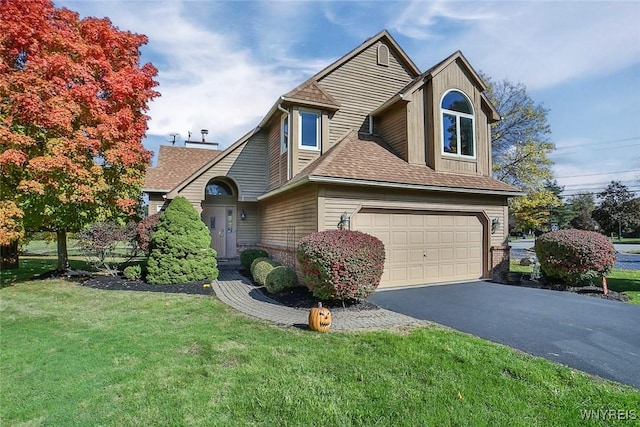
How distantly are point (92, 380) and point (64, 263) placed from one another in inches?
446

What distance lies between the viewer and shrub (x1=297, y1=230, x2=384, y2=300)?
7.01 metres

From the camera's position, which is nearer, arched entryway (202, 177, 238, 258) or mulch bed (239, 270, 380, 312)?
mulch bed (239, 270, 380, 312)

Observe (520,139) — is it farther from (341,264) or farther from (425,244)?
(341,264)

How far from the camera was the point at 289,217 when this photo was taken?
11.0 m

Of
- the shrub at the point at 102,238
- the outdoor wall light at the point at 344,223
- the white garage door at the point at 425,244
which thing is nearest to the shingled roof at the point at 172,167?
the shrub at the point at 102,238

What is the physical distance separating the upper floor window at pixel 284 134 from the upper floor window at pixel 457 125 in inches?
215

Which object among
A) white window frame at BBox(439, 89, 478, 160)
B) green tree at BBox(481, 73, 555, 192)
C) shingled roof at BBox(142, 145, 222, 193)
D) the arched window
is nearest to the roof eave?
white window frame at BBox(439, 89, 478, 160)

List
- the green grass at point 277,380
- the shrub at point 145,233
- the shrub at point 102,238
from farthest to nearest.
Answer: the shrub at point 145,233 < the shrub at point 102,238 < the green grass at point 277,380

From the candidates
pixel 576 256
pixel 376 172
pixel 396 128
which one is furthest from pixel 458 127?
pixel 576 256

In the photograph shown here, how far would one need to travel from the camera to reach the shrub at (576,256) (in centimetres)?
945

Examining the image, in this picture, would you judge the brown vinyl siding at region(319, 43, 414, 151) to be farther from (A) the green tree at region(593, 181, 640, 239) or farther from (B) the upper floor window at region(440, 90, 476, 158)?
(A) the green tree at region(593, 181, 640, 239)

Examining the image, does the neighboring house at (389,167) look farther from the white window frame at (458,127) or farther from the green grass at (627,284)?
the green grass at (627,284)

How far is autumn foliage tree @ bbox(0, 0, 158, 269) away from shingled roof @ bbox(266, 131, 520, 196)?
18.9 feet

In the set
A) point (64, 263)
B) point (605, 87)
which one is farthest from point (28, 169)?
point (605, 87)
